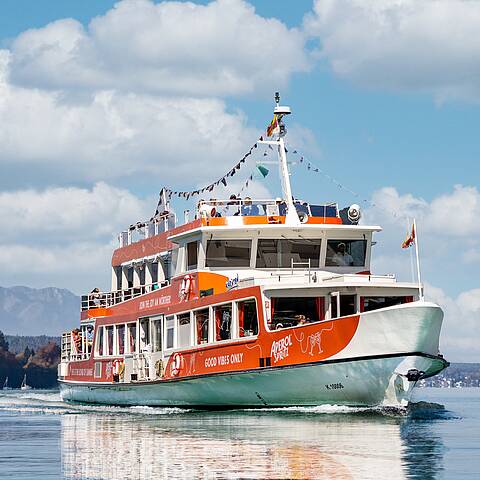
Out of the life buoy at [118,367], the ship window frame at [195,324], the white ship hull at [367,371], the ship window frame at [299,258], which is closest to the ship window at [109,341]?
the life buoy at [118,367]

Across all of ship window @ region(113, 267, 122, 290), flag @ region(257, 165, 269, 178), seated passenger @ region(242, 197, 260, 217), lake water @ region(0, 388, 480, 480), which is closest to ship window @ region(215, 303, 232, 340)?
lake water @ region(0, 388, 480, 480)

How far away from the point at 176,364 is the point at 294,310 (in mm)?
5343

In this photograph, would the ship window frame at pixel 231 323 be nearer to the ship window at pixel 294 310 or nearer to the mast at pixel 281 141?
the ship window at pixel 294 310

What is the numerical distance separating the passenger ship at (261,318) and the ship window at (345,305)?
0.03 meters

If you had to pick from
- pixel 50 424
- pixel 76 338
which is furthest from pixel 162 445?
pixel 76 338

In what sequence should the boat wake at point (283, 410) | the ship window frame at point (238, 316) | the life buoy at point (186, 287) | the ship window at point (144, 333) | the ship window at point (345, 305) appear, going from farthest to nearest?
the ship window at point (144, 333)
the life buoy at point (186, 287)
the ship window at point (345, 305)
the ship window frame at point (238, 316)
the boat wake at point (283, 410)

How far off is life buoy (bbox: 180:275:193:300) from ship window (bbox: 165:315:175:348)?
1.01 meters

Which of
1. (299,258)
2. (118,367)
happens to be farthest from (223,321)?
(118,367)

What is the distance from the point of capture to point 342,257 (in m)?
37.7

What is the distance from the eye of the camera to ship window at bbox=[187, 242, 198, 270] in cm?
3794

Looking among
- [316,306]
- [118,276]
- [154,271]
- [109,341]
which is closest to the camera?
[316,306]

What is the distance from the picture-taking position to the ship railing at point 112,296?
144 feet

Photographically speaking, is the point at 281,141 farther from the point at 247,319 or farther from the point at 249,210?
the point at 247,319

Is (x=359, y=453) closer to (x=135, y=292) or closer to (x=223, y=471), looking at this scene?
(x=223, y=471)
